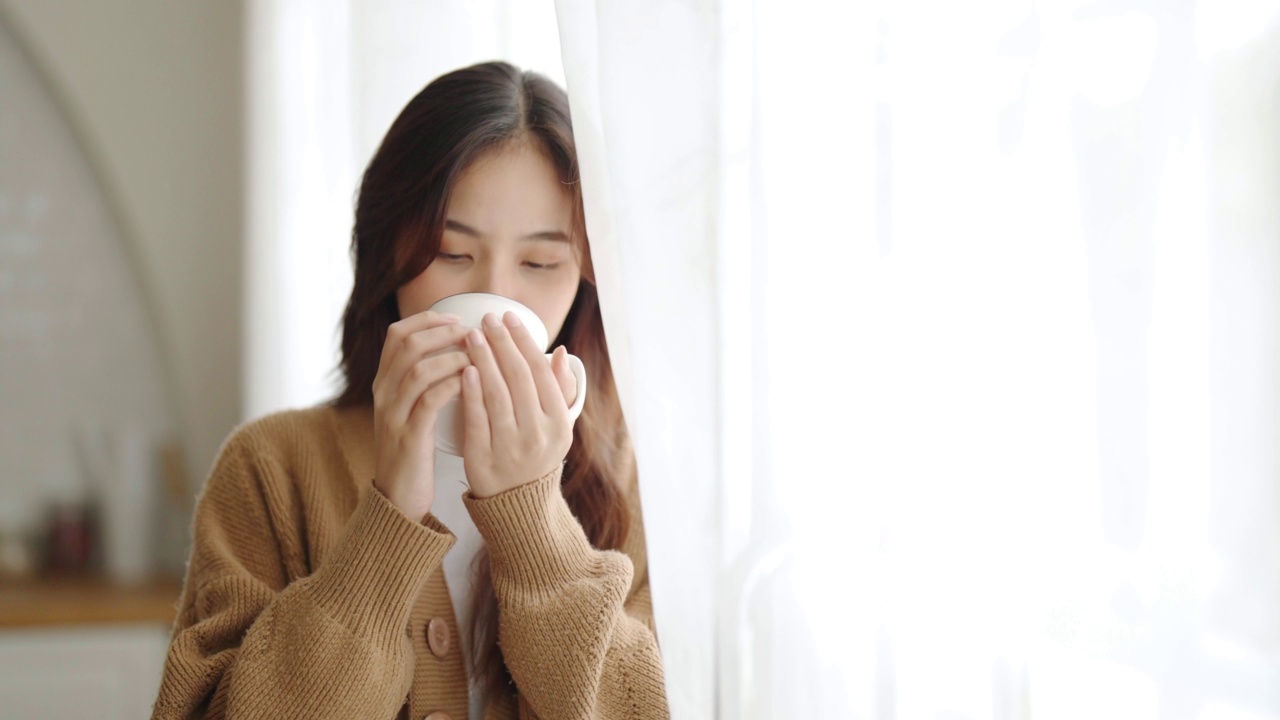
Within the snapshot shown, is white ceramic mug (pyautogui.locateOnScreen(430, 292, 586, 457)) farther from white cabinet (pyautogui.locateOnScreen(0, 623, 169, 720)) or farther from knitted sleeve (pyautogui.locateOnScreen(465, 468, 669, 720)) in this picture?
white cabinet (pyautogui.locateOnScreen(0, 623, 169, 720))

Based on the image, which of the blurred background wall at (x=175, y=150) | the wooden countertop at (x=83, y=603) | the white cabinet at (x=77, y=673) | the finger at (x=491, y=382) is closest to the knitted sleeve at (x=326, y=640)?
the finger at (x=491, y=382)

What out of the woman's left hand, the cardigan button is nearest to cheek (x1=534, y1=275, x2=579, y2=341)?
the woman's left hand

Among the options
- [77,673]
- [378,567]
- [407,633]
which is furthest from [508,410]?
[77,673]

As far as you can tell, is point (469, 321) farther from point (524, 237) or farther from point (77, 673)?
point (77, 673)

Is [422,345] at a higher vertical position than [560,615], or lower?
higher

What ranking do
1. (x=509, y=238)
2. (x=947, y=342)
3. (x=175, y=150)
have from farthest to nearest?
(x=175, y=150), (x=509, y=238), (x=947, y=342)

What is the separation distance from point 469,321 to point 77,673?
198cm

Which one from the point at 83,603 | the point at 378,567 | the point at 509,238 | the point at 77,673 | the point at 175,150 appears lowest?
the point at 77,673

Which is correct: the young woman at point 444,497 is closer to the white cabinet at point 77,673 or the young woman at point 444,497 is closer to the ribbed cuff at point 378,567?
the ribbed cuff at point 378,567

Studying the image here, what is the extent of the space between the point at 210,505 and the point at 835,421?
0.68 m

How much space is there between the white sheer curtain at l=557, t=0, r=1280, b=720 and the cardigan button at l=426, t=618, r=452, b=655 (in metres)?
0.33

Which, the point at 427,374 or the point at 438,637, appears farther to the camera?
the point at 438,637

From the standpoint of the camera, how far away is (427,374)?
71cm

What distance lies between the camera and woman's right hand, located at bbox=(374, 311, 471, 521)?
71cm
